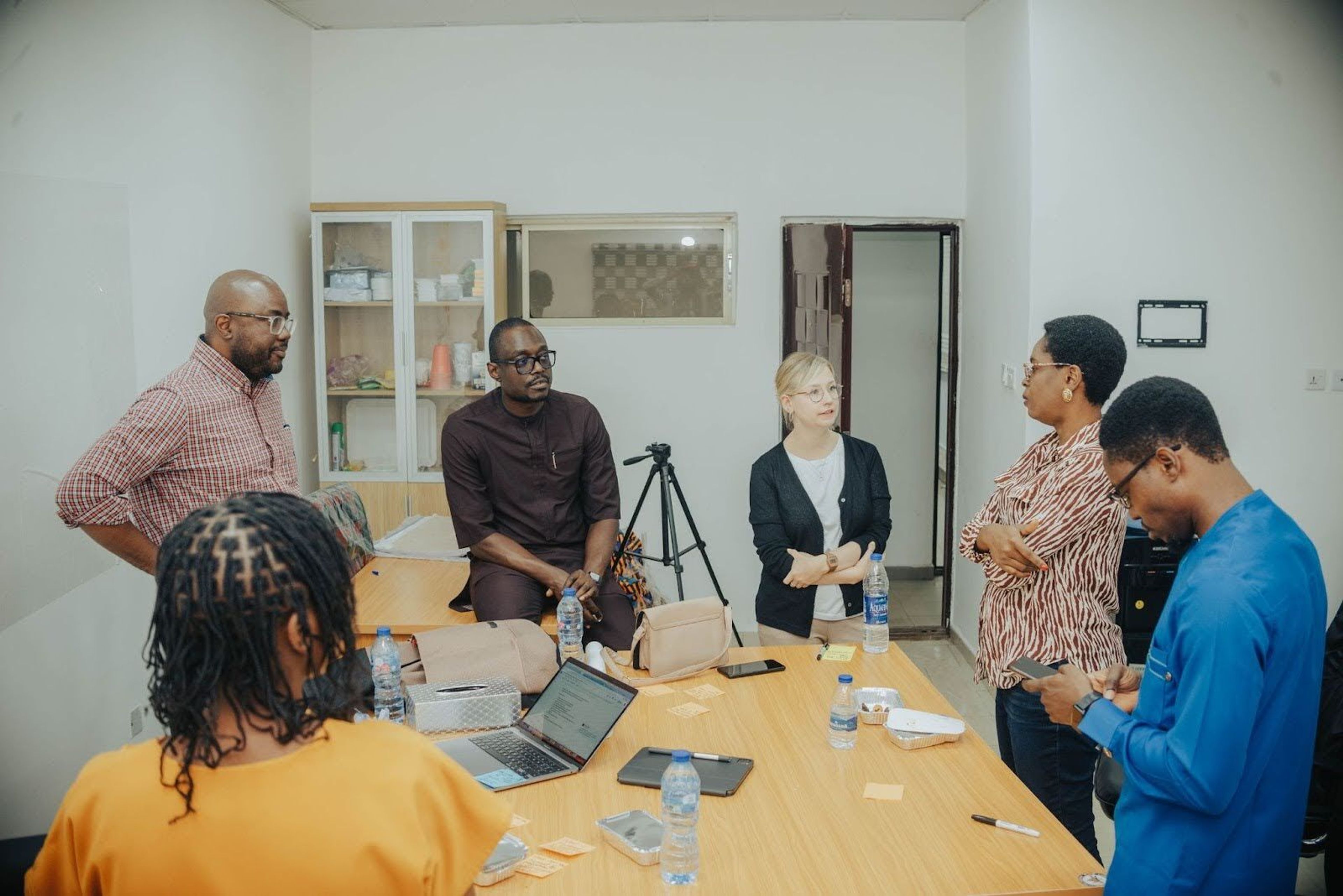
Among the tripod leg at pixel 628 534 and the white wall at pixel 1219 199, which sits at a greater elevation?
the white wall at pixel 1219 199

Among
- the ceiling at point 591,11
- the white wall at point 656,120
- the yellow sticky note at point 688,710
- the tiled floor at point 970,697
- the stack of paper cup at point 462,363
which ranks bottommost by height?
the tiled floor at point 970,697

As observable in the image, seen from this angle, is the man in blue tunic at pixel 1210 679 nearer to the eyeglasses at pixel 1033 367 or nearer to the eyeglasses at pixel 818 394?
the eyeglasses at pixel 1033 367

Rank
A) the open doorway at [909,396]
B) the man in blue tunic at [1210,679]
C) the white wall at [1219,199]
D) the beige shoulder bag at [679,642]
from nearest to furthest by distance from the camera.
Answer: the man in blue tunic at [1210,679] → the beige shoulder bag at [679,642] → the white wall at [1219,199] → the open doorway at [909,396]

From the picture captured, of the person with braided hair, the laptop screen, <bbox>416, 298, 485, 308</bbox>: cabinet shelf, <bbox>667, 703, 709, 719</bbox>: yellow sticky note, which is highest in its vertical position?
<bbox>416, 298, 485, 308</bbox>: cabinet shelf

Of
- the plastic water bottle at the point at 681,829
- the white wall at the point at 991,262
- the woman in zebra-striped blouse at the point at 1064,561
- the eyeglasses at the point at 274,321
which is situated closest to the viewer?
the plastic water bottle at the point at 681,829

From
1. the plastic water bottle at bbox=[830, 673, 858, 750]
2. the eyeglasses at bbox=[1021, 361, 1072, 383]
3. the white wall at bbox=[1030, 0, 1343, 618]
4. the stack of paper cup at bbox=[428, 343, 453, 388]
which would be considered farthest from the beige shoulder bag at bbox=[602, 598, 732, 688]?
the stack of paper cup at bbox=[428, 343, 453, 388]

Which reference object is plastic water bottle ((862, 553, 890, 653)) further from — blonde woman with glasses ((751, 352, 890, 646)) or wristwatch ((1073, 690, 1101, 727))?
wristwatch ((1073, 690, 1101, 727))

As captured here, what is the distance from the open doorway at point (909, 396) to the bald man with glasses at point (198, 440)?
3.04m

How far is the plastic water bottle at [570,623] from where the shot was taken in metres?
2.93

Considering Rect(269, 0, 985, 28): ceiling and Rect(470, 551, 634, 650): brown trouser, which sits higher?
Rect(269, 0, 985, 28): ceiling

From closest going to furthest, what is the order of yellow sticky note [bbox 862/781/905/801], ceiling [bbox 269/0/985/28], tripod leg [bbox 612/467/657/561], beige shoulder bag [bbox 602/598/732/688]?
yellow sticky note [bbox 862/781/905/801] → beige shoulder bag [bbox 602/598/732/688] → tripod leg [bbox 612/467/657/561] → ceiling [bbox 269/0/985/28]

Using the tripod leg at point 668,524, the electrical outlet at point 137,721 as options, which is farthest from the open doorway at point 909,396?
the electrical outlet at point 137,721

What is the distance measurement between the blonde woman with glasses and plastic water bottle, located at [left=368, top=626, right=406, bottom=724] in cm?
120

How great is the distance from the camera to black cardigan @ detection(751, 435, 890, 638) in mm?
3174
